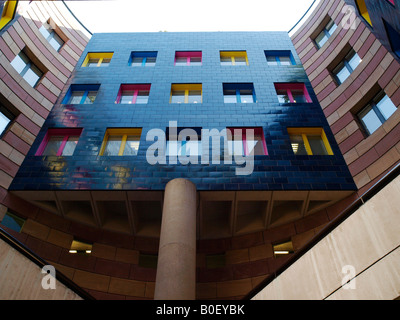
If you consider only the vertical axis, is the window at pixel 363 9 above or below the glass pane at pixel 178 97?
above

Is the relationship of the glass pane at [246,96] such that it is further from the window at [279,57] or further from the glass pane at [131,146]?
the glass pane at [131,146]

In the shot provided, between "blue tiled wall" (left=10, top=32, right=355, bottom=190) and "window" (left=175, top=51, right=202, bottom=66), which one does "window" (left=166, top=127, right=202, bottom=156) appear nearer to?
"blue tiled wall" (left=10, top=32, right=355, bottom=190)

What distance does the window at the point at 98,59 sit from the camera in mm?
23328

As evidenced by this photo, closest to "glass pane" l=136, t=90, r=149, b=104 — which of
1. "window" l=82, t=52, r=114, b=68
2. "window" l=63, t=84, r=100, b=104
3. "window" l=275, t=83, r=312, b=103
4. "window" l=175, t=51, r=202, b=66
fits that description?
"window" l=63, t=84, r=100, b=104

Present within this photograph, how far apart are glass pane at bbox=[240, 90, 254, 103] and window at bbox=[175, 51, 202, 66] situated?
5.38 meters

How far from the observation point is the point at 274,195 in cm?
1431

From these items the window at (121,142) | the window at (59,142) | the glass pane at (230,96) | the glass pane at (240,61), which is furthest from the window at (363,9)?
the window at (59,142)

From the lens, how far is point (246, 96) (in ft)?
66.4

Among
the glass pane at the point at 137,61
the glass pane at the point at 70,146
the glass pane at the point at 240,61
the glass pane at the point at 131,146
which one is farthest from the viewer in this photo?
the glass pane at the point at 137,61

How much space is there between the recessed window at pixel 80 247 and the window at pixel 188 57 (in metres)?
15.9

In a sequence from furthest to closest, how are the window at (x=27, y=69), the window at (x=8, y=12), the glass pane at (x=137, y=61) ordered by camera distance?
the glass pane at (x=137, y=61) < the window at (x=27, y=69) < the window at (x=8, y=12)

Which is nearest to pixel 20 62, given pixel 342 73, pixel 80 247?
pixel 80 247

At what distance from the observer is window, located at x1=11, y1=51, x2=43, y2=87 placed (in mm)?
17188
